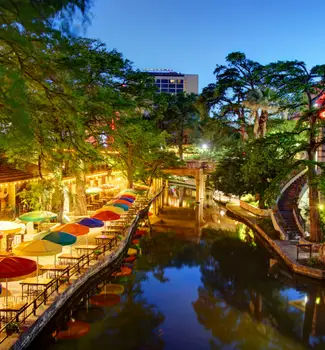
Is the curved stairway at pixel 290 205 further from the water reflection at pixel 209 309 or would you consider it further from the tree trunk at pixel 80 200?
the tree trunk at pixel 80 200

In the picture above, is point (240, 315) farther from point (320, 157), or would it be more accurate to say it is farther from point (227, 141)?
point (227, 141)

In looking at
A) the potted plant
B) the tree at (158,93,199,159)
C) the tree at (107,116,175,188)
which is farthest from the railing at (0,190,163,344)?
the tree at (158,93,199,159)

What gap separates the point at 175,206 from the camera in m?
51.5

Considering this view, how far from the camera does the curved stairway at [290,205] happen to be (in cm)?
2825

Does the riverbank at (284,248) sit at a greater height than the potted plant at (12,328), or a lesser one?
lesser

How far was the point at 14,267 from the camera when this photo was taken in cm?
1204

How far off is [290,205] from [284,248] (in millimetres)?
8988

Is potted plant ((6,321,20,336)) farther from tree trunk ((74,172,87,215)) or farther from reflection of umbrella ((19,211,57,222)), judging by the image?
tree trunk ((74,172,87,215))

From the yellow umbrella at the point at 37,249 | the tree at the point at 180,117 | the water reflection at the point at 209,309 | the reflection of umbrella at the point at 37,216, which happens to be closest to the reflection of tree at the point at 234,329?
the water reflection at the point at 209,309

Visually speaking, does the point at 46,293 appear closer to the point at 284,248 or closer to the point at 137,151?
the point at 284,248

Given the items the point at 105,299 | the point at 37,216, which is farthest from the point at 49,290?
the point at 37,216

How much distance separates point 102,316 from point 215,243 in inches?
663

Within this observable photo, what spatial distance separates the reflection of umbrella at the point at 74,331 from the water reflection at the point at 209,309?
237 mm

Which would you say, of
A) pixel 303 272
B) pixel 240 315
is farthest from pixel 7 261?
pixel 303 272
